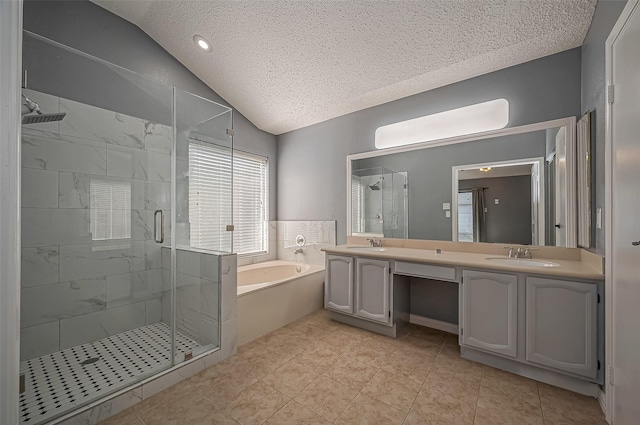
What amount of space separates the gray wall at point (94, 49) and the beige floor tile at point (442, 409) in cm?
306

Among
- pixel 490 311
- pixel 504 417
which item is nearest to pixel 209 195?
pixel 490 311

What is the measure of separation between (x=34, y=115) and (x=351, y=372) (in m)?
2.87

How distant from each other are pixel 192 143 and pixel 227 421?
2.14m

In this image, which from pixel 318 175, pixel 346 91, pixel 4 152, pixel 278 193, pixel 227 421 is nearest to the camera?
pixel 4 152

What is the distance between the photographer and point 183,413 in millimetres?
1578

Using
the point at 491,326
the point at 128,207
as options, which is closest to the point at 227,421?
the point at 491,326

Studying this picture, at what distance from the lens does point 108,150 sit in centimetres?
241

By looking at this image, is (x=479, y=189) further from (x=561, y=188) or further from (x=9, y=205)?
(x=9, y=205)

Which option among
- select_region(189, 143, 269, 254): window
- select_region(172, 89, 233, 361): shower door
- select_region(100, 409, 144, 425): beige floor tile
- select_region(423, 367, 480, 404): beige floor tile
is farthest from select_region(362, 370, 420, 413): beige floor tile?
select_region(189, 143, 269, 254): window

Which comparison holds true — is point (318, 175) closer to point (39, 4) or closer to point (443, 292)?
point (443, 292)

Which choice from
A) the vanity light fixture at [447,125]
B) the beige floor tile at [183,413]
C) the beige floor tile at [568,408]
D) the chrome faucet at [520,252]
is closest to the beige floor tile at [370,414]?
the beige floor tile at [183,413]

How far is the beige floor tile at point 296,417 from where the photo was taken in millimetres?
1503

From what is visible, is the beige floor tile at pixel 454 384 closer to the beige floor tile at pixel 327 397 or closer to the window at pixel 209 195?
the beige floor tile at pixel 327 397

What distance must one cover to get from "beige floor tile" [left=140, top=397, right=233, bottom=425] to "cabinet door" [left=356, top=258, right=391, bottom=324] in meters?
1.47
